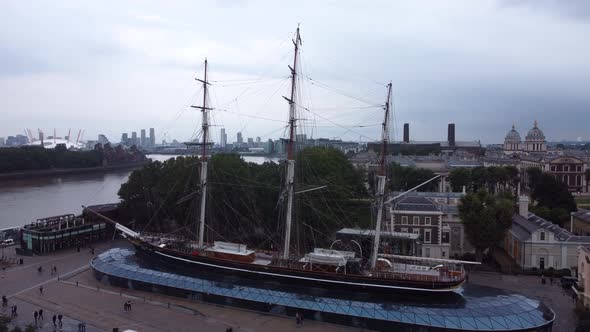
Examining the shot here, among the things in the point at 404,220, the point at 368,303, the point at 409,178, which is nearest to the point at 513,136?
the point at 409,178

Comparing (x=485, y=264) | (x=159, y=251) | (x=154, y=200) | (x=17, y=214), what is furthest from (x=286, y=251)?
(x=17, y=214)

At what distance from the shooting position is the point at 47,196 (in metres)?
62.7

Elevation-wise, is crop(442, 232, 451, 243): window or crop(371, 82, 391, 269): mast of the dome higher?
crop(371, 82, 391, 269): mast of the dome

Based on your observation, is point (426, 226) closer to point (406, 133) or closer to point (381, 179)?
point (381, 179)

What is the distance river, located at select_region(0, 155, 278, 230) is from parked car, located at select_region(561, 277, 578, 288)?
4252 cm

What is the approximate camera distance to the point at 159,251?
A: 88.0 feet

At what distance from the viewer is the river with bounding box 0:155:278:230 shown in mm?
48062

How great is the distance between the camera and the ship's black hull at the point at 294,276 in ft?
68.2

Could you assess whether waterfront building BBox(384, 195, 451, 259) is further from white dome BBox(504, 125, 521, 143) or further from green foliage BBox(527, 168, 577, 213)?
white dome BBox(504, 125, 521, 143)

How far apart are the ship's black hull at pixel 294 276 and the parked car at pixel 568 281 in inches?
333

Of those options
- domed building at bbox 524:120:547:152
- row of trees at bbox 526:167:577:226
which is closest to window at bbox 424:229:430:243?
row of trees at bbox 526:167:577:226

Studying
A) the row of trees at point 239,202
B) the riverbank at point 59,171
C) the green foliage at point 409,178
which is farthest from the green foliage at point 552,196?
the riverbank at point 59,171

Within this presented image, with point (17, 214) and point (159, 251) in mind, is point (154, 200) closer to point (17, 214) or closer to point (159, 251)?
point (159, 251)

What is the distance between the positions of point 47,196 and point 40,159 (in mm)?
34017
